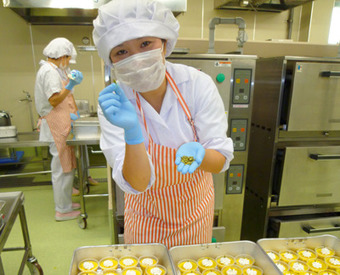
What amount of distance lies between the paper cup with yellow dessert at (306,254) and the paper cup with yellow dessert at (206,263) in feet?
1.27

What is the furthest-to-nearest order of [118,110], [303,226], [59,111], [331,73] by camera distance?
[59,111] → [303,226] → [331,73] → [118,110]

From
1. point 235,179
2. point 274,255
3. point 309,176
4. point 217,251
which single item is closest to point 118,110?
point 217,251

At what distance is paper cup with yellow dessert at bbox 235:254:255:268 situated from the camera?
99 centimetres

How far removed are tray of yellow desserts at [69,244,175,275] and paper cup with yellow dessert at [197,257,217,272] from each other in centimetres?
14

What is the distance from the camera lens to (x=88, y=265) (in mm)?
957

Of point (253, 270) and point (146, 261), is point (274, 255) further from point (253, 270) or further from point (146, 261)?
point (146, 261)

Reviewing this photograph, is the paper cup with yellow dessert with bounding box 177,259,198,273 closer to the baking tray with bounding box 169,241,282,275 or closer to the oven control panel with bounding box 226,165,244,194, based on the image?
the baking tray with bounding box 169,241,282,275

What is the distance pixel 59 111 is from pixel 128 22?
200 centimetres

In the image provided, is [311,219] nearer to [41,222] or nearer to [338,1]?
[41,222]

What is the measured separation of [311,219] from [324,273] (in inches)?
38.8

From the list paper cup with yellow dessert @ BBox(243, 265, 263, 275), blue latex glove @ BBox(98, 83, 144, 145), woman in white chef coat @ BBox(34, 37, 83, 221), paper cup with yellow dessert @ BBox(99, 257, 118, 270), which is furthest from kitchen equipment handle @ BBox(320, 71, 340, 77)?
woman in white chef coat @ BBox(34, 37, 83, 221)

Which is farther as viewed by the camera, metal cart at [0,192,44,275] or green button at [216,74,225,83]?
green button at [216,74,225,83]

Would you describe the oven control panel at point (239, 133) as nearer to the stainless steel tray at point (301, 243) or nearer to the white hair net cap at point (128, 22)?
the stainless steel tray at point (301, 243)

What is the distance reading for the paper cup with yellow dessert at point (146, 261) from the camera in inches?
38.4
